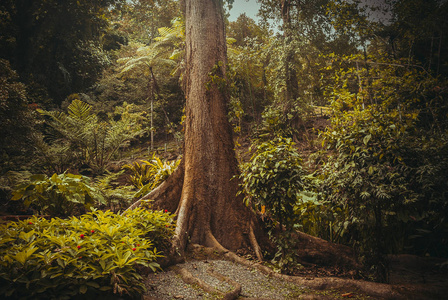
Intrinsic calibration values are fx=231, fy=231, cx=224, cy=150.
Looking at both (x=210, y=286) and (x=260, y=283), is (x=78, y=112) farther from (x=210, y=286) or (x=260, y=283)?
(x=260, y=283)

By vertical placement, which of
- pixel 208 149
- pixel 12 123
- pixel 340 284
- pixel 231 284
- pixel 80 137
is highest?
pixel 12 123

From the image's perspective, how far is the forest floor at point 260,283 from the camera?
96.8 inches

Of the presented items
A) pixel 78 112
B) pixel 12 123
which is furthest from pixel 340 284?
pixel 78 112

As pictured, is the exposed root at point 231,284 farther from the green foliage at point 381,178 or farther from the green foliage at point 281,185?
the green foliage at point 381,178

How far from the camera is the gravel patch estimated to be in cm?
238

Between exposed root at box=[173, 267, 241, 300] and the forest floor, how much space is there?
15mm

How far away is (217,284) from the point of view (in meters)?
2.68

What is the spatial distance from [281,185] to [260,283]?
4.08 feet

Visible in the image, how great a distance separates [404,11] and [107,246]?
8.08 metres

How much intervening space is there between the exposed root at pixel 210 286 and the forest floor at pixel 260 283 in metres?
0.02

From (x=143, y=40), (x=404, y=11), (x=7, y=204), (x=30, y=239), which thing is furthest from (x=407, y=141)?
(x=143, y=40)

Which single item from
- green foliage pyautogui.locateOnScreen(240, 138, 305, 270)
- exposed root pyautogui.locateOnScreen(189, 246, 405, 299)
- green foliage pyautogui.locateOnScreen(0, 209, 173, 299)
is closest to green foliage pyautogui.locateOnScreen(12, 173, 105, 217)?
green foliage pyautogui.locateOnScreen(0, 209, 173, 299)

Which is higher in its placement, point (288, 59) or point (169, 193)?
point (288, 59)

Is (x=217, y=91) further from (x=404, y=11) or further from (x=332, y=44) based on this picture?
(x=332, y=44)
